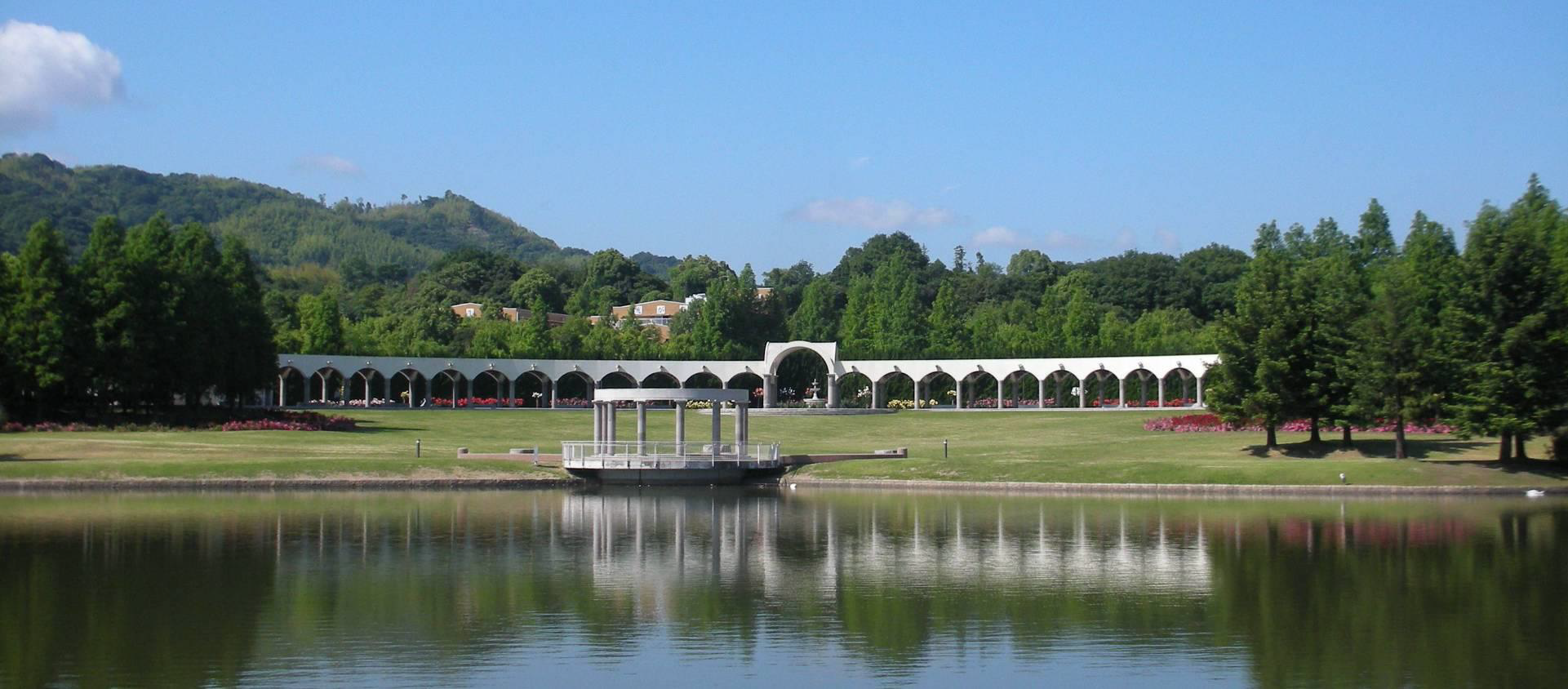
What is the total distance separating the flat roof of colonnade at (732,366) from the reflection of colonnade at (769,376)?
0.18 ft

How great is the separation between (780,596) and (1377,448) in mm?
31962

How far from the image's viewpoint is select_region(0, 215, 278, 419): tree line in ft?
179

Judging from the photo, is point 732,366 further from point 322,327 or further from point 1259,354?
point 1259,354

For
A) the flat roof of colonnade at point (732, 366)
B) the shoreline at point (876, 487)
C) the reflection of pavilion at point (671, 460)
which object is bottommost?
the shoreline at point (876, 487)

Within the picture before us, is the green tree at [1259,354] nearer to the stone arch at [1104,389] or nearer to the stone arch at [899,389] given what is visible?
the stone arch at [1104,389]

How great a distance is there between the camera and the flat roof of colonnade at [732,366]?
71.9 metres

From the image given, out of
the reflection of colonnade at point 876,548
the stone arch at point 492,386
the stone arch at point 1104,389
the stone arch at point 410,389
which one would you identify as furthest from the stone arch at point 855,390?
the reflection of colonnade at point 876,548

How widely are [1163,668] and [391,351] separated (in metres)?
70.9

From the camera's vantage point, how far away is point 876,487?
44.4 m

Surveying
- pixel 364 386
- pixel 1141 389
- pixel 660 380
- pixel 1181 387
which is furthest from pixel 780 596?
pixel 364 386

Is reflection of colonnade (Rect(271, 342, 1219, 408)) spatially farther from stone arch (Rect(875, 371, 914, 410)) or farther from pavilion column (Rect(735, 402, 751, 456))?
pavilion column (Rect(735, 402, 751, 456))

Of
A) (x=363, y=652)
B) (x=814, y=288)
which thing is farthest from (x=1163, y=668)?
(x=814, y=288)

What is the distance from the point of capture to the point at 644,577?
83.8ft

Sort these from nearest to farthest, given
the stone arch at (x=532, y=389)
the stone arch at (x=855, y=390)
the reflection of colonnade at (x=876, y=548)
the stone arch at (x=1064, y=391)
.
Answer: the reflection of colonnade at (x=876, y=548) < the stone arch at (x=532, y=389) < the stone arch at (x=1064, y=391) < the stone arch at (x=855, y=390)
